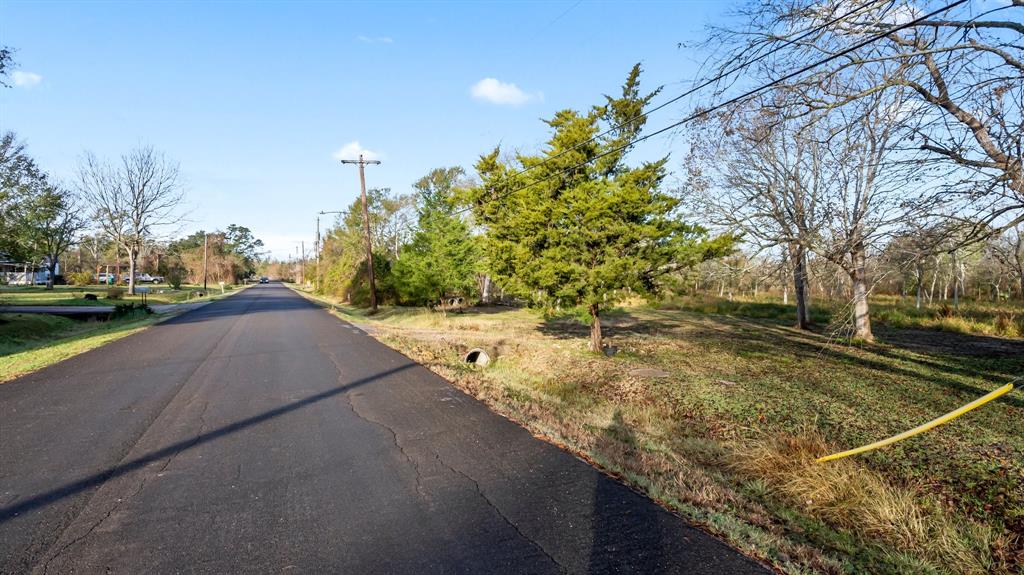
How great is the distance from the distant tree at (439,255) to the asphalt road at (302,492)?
14.7m

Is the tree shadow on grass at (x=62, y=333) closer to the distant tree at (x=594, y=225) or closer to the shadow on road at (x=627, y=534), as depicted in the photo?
the distant tree at (x=594, y=225)

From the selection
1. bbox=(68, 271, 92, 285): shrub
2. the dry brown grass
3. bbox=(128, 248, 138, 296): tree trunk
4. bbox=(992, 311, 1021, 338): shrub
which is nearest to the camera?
the dry brown grass

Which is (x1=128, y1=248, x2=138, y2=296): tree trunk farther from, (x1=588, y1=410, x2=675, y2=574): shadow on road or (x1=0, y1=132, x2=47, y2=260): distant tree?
(x1=588, y1=410, x2=675, y2=574): shadow on road

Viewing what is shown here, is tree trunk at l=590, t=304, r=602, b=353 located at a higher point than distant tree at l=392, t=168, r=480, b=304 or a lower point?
lower

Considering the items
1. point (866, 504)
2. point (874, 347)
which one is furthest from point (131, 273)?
point (866, 504)

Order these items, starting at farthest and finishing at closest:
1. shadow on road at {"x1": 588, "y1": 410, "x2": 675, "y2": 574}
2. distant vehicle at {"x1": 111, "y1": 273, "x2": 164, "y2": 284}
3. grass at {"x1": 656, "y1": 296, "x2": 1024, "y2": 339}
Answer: distant vehicle at {"x1": 111, "y1": 273, "x2": 164, "y2": 284} < grass at {"x1": 656, "y1": 296, "x2": 1024, "y2": 339} < shadow on road at {"x1": 588, "y1": 410, "x2": 675, "y2": 574}

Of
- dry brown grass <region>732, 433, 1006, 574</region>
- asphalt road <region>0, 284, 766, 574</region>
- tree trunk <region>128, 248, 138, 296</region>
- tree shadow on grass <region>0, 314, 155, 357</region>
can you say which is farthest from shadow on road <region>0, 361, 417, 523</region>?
tree trunk <region>128, 248, 138, 296</region>

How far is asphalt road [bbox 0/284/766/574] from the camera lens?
304cm

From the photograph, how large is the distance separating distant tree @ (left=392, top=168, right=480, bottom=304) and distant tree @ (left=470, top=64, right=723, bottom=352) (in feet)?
29.0

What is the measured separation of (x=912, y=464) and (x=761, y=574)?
12.4ft

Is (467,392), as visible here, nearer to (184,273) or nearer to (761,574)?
(761,574)

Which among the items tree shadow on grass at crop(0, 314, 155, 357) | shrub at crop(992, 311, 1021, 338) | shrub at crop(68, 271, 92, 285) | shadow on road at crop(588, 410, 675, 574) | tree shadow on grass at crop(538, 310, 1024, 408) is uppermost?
shrub at crop(68, 271, 92, 285)

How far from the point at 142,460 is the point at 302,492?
6.24 feet

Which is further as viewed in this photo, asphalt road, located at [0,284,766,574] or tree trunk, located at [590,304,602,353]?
tree trunk, located at [590,304,602,353]
